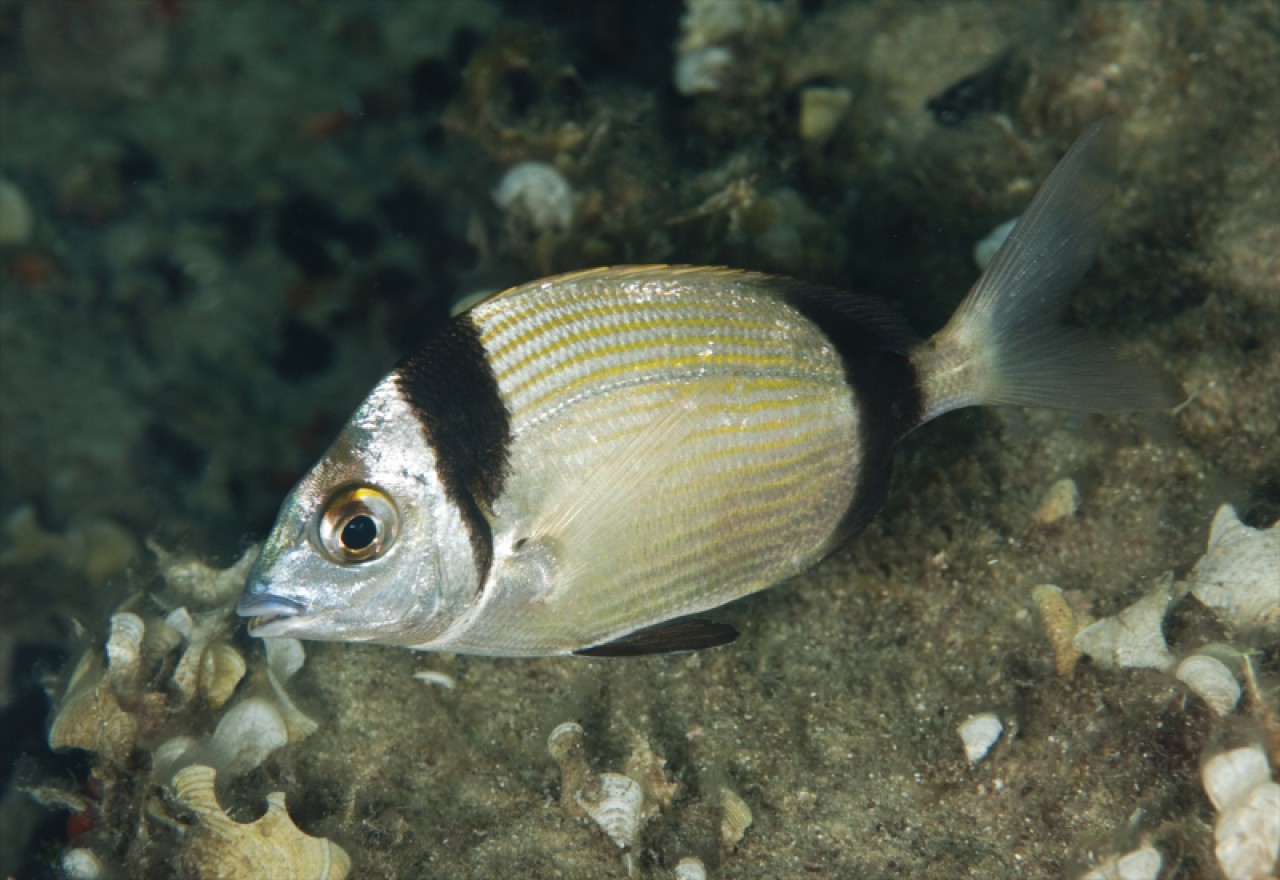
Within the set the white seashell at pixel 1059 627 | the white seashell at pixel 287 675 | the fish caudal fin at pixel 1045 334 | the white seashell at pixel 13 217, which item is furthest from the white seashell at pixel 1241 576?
the white seashell at pixel 13 217

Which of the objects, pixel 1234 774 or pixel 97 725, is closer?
pixel 1234 774

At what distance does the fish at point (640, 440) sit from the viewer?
215 cm

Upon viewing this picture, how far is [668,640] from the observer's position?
234 centimetres

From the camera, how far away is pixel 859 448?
248 cm

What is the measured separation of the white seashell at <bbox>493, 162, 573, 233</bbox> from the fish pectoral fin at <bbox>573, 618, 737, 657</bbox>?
7.62 feet

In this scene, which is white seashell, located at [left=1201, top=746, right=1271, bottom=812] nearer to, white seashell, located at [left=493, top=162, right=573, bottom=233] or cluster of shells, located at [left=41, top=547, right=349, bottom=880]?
cluster of shells, located at [left=41, top=547, right=349, bottom=880]

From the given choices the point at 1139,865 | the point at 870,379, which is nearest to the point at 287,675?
the point at 870,379

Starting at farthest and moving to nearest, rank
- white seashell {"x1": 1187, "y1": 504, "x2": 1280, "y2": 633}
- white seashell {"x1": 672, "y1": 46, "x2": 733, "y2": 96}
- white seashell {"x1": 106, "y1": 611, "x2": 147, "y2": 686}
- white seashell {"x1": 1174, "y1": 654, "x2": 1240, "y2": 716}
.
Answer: white seashell {"x1": 672, "y1": 46, "x2": 733, "y2": 96} < white seashell {"x1": 106, "y1": 611, "x2": 147, "y2": 686} < white seashell {"x1": 1187, "y1": 504, "x2": 1280, "y2": 633} < white seashell {"x1": 1174, "y1": 654, "x2": 1240, "y2": 716}

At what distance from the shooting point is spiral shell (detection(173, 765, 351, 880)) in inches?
96.0

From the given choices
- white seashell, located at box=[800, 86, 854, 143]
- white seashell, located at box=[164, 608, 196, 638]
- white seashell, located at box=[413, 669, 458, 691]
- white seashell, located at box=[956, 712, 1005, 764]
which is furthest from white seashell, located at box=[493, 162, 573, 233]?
white seashell, located at box=[956, 712, 1005, 764]

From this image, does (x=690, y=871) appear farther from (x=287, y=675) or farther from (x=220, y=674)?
(x=220, y=674)

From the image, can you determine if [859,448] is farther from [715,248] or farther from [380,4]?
[380,4]

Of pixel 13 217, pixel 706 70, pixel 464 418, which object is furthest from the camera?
pixel 13 217

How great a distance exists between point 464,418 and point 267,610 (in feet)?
2.21
